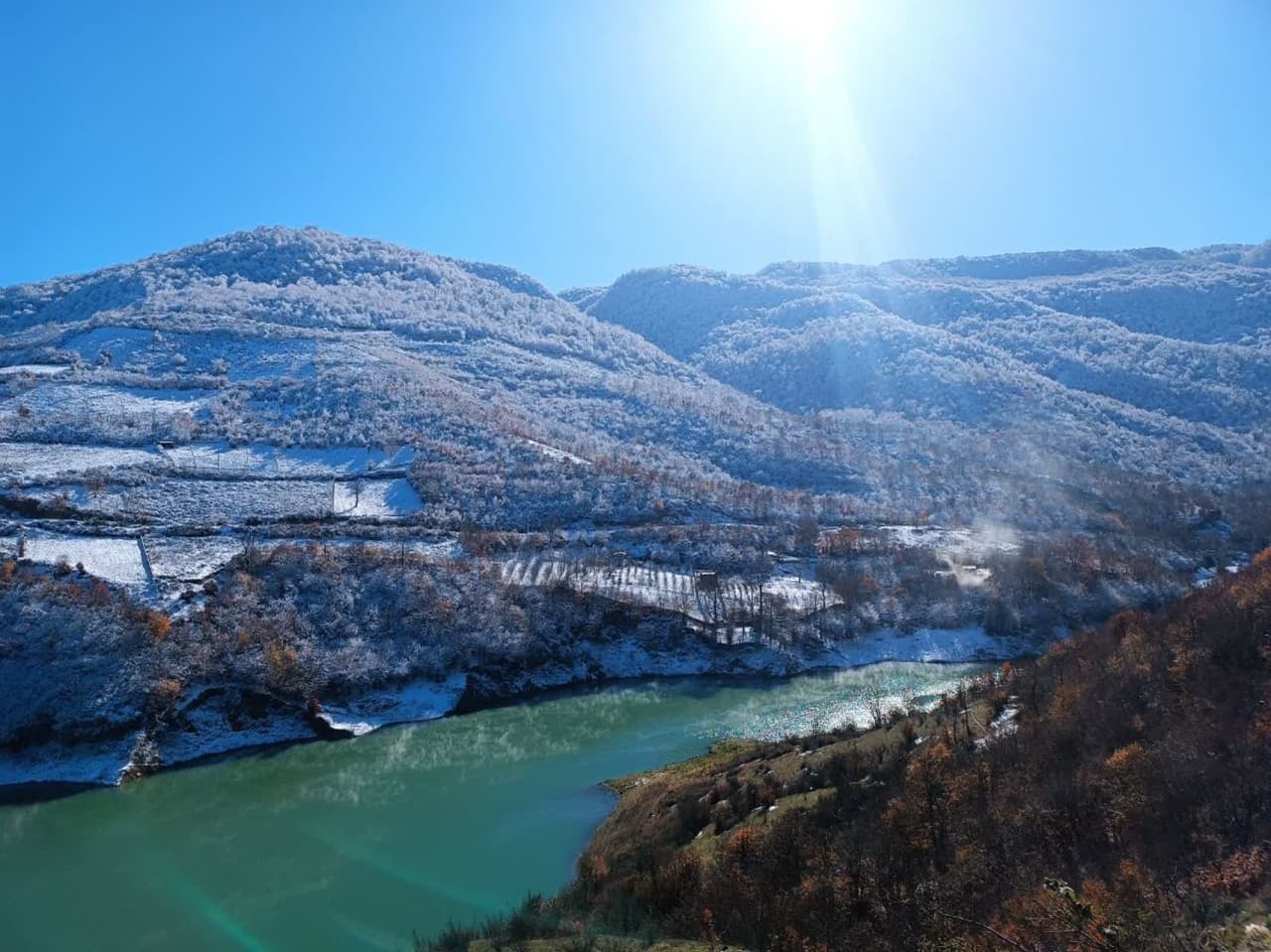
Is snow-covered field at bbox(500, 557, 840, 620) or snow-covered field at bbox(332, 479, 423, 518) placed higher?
snow-covered field at bbox(332, 479, 423, 518)

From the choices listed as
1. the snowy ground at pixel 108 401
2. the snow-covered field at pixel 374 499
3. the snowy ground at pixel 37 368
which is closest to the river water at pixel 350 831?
the snow-covered field at pixel 374 499

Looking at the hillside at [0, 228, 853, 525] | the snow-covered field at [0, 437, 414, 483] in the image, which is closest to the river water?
the hillside at [0, 228, 853, 525]

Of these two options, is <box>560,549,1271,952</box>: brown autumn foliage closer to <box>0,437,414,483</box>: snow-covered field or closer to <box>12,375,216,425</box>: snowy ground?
<box>0,437,414,483</box>: snow-covered field

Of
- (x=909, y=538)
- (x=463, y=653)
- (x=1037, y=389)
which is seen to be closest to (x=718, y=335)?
(x=1037, y=389)

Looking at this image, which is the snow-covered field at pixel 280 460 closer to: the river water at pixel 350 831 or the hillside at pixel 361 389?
the hillside at pixel 361 389

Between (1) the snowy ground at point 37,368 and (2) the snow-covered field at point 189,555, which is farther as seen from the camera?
(1) the snowy ground at point 37,368

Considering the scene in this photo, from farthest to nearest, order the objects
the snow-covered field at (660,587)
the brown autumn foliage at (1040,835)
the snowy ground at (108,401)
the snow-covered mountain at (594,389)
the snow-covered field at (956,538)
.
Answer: the snowy ground at (108,401) < the snow-covered mountain at (594,389) < the snow-covered field at (956,538) < the snow-covered field at (660,587) < the brown autumn foliage at (1040,835)

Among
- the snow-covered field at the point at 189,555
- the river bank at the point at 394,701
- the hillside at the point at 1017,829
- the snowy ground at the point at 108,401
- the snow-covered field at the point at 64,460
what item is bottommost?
the river bank at the point at 394,701
